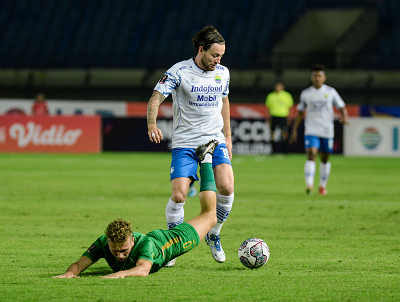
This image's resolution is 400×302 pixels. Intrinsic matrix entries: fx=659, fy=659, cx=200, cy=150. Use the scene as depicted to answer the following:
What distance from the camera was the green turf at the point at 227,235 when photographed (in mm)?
4383

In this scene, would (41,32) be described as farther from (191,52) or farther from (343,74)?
(343,74)

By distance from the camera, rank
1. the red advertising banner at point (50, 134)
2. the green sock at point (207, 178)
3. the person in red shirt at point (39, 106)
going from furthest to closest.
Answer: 1. the person in red shirt at point (39, 106)
2. the red advertising banner at point (50, 134)
3. the green sock at point (207, 178)

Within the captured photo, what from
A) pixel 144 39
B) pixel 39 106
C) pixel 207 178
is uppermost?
pixel 144 39

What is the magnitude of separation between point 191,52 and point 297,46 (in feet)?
16.3

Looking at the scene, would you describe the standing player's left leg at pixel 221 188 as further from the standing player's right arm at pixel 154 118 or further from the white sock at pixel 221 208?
the standing player's right arm at pixel 154 118

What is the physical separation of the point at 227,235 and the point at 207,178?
1655 mm

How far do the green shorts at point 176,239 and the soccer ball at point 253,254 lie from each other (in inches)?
16.2

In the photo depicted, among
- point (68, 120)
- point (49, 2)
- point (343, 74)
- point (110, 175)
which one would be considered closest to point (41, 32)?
point (49, 2)

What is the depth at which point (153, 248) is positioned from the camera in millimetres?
4828

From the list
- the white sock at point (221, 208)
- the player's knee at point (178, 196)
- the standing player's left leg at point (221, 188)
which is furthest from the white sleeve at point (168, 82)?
the white sock at point (221, 208)

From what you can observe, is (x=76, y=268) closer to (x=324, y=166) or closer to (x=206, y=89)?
(x=206, y=89)

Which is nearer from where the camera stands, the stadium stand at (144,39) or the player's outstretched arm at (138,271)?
the player's outstretched arm at (138,271)

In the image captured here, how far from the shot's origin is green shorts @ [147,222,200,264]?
16.3 ft

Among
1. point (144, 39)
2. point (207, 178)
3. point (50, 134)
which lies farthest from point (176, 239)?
point (144, 39)
